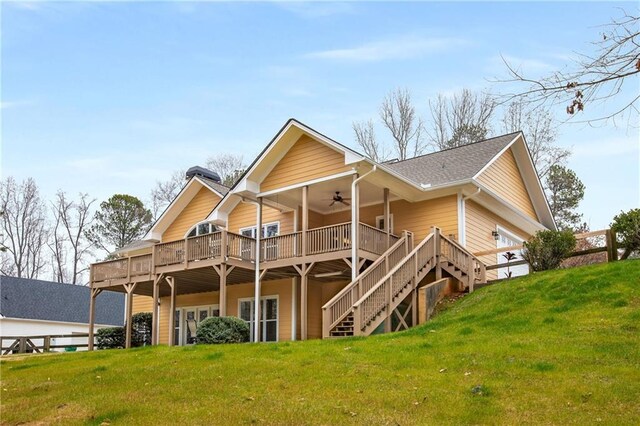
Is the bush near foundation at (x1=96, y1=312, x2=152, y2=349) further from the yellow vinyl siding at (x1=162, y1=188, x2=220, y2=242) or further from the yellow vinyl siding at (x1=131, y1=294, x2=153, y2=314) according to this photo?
the yellow vinyl siding at (x1=162, y1=188, x2=220, y2=242)

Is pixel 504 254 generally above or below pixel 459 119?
below

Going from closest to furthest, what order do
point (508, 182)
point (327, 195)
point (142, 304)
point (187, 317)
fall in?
point (327, 195) < point (508, 182) < point (187, 317) < point (142, 304)

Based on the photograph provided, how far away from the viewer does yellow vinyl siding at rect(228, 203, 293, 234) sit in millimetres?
25094

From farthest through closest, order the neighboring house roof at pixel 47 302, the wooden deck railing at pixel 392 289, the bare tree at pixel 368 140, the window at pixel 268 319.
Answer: the bare tree at pixel 368 140
the neighboring house roof at pixel 47 302
the window at pixel 268 319
the wooden deck railing at pixel 392 289

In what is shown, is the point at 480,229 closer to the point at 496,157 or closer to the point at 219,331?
the point at 496,157

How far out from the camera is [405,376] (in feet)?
35.7

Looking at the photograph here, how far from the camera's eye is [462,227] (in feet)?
70.6

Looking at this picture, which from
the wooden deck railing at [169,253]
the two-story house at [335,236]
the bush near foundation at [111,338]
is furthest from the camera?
the bush near foundation at [111,338]

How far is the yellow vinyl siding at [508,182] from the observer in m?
23.8

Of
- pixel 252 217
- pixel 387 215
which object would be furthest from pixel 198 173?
pixel 387 215

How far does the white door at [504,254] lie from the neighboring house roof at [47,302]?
2666 cm

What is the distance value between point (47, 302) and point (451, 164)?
1041 inches

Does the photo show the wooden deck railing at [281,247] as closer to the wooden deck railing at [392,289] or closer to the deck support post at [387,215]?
the deck support post at [387,215]

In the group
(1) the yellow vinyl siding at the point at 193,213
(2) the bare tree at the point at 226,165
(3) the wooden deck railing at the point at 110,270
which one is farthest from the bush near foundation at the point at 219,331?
(2) the bare tree at the point at 226,165
